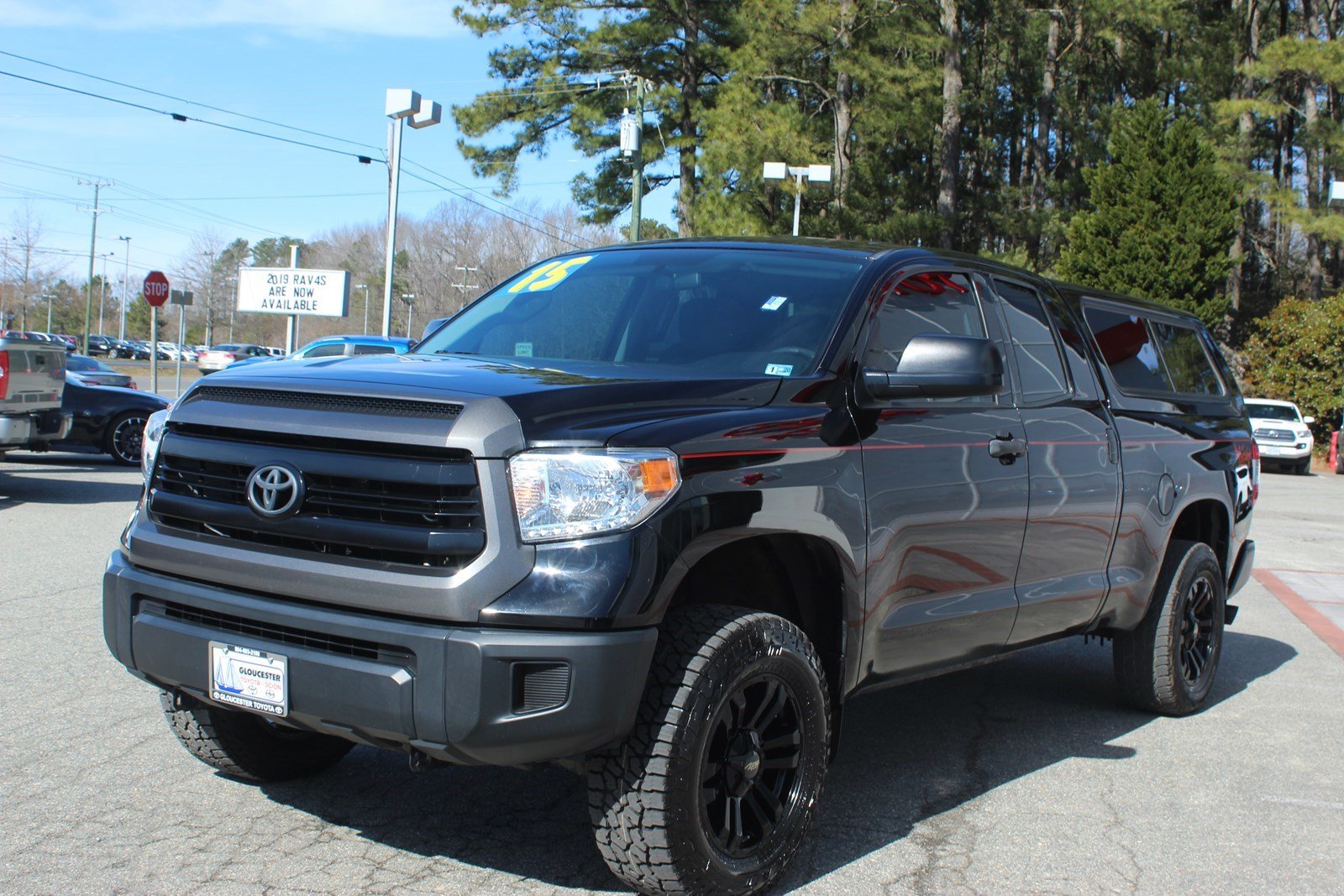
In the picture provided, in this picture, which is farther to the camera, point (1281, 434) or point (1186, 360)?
point (1281, 434)

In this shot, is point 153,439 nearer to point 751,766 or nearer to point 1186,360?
point 751,766

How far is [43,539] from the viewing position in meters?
9.71

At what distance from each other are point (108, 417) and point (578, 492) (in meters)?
14.7

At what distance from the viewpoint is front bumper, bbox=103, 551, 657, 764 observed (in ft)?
10.1

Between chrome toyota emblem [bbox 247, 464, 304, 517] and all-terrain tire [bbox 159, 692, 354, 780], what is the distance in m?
0.90

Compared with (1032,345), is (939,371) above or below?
below

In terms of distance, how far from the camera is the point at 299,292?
119 ft

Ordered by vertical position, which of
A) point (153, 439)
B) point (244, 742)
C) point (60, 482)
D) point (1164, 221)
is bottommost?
point (60, 482)

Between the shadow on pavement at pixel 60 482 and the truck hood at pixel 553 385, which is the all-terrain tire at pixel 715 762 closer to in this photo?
the truck hood at pixel 553 385

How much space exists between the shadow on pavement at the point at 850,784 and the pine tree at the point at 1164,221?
99.4ft

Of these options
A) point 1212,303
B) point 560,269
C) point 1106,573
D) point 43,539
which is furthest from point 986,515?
point 1212,303

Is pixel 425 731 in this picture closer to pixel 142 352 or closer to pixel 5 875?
pixel 5 875

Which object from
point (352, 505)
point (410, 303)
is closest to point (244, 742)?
point (352, 505)

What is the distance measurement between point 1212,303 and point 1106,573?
3198 cm
